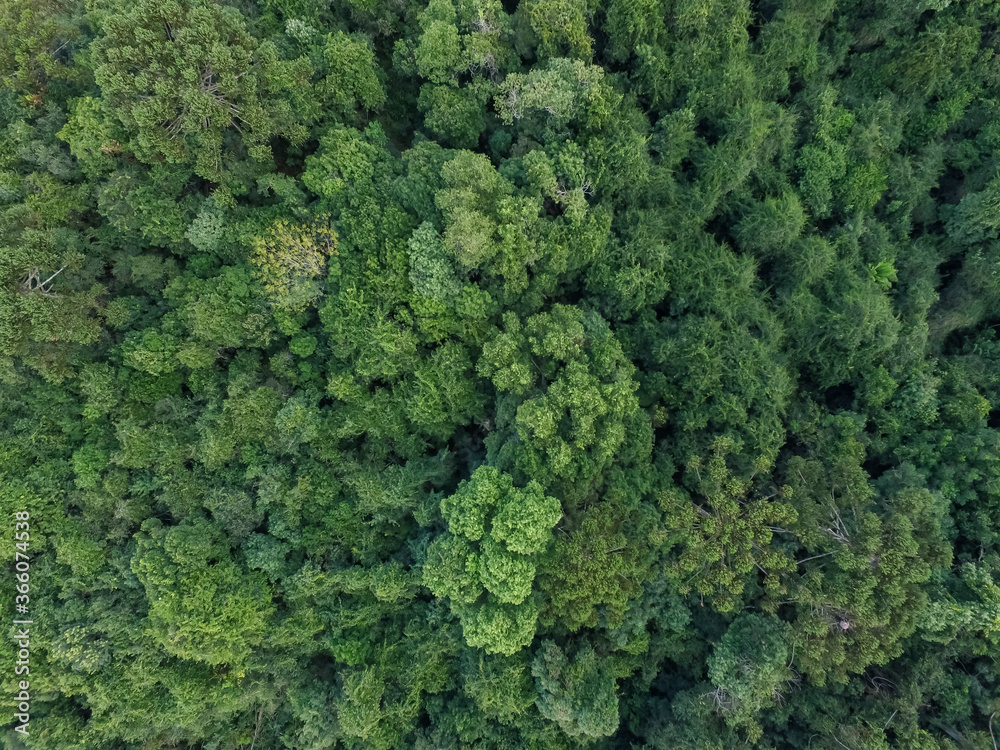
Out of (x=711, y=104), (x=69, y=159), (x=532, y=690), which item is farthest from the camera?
(x=711, y=104)

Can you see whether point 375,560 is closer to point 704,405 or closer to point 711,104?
point 704,405

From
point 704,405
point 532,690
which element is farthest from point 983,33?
point 532,690

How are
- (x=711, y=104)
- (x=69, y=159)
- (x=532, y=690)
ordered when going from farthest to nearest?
1. (x=711, y=104)
2. (x=69, y=159)
3. (x=532, y=690)

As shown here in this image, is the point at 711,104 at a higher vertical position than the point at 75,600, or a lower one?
higher

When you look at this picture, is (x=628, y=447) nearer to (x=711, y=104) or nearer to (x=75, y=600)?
(x=711, y=104)

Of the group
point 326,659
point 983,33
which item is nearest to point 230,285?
point 326,659

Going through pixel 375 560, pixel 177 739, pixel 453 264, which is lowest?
pixel 177 739

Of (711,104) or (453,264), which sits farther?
(711,104)
